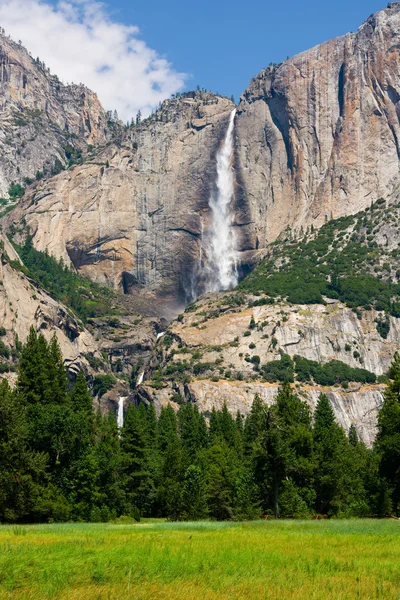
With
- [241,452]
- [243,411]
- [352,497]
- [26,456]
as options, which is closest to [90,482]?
[26,456]

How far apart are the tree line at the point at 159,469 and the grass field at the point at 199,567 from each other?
23730mm

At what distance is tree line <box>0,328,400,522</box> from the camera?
194ft

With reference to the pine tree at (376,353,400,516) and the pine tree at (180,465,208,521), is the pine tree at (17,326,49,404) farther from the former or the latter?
the pine tree at (376,353,400,516)

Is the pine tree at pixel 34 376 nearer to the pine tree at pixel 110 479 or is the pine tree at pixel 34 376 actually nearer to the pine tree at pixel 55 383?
the pine tree at pixel 55 383

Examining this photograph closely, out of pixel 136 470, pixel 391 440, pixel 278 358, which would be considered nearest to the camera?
pixel 391 440

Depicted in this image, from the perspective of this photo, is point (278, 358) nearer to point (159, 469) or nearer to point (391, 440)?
point (159, 469)

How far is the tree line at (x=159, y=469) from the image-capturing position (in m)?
59.2

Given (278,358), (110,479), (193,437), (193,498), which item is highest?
(278,358)

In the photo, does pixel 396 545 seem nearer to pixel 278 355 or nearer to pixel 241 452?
pixel 241 452

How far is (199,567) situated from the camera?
25.6 m

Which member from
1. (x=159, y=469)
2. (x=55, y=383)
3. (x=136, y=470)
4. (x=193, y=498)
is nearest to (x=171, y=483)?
A: (x=136, y=470)

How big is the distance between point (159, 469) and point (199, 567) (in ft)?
214

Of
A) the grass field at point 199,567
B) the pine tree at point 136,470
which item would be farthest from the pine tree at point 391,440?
the pine tree at point 136,470

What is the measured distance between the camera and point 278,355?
194250 mm
